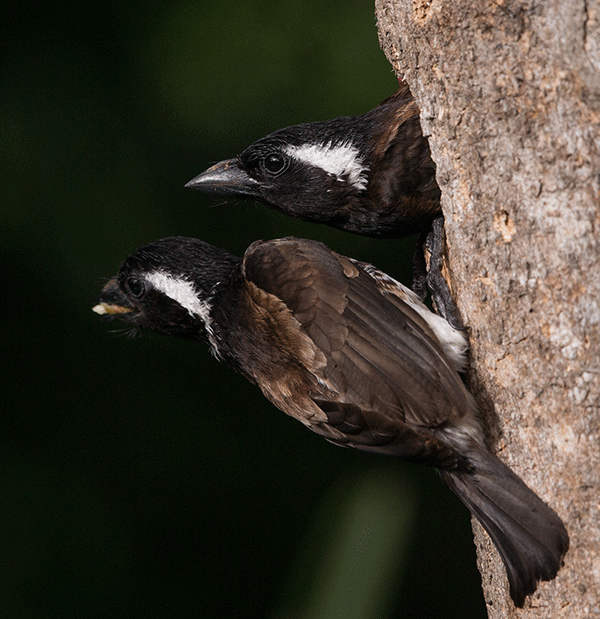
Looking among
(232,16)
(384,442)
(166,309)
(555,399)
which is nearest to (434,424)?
(384,442)

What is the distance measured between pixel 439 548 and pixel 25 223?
2.26m

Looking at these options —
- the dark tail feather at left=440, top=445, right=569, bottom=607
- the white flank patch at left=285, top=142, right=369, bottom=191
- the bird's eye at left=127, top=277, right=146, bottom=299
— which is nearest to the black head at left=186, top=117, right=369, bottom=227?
the white flank patch at left=285, top=142, right=369, bottom=191

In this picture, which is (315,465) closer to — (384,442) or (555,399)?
(384,442)

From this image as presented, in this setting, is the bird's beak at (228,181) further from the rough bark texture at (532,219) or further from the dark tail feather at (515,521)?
the dark tail feather at (515,521)

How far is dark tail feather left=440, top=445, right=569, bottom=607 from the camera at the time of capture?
110cm

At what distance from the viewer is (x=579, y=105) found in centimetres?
94

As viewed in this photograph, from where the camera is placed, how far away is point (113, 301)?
5.99ft

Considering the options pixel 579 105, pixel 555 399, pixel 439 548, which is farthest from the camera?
pixel 439 548

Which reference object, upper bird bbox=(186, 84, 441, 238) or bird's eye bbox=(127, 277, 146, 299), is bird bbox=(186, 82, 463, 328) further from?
bird's eye bbox=(127, 277, 146, 299)

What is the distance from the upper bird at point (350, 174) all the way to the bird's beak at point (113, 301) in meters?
0.37

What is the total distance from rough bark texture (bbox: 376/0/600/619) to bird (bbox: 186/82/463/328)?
24 cm

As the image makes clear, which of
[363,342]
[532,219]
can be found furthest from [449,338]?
[532,219]

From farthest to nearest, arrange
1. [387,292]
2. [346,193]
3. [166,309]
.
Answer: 1. [166,309]
2. [346,193]
3. [387,292]

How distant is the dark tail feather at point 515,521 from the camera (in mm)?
1100
